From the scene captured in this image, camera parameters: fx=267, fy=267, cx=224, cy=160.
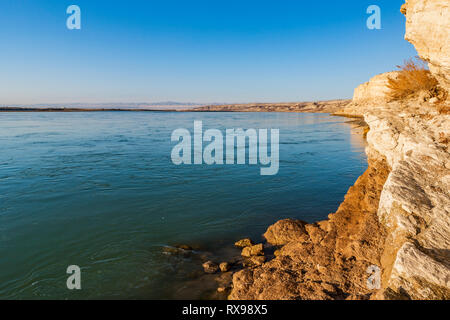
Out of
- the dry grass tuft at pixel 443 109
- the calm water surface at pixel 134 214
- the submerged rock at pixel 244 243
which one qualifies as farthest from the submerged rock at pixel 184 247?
the dry grass tuft at pixel 443 109

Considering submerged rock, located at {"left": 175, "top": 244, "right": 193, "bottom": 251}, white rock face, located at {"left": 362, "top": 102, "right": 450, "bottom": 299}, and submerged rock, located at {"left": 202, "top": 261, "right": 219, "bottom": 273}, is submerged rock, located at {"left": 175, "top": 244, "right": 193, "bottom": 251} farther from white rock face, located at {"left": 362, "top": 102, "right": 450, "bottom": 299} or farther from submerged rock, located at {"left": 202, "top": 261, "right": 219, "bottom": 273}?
white rock face, located at {"left": 362, "top": 102, "right": 450, "bottom": 299}

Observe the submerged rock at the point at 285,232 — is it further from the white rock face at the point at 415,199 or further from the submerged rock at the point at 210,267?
the white rock face at the point at 415,199

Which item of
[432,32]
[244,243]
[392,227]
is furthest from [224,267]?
[432,32]

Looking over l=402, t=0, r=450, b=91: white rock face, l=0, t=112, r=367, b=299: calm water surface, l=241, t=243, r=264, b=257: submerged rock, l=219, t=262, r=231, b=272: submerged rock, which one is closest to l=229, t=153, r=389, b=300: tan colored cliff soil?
l=241, t=243, r=264, b=257: submerged rock

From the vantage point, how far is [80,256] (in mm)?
6684

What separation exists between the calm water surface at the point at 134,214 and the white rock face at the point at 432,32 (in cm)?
519

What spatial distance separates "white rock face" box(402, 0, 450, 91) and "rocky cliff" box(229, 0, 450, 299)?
0.07 ft

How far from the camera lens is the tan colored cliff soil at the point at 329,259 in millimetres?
4574

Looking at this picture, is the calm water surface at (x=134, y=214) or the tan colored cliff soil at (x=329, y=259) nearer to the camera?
the tan colored cliff soil at (x=329, y=259)

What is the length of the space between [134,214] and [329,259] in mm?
6371

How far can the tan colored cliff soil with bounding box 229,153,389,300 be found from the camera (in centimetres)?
457

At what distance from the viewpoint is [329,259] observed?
17.6ft

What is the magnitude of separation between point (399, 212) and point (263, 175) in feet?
30.5
